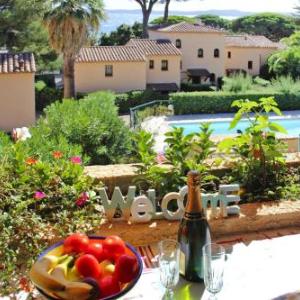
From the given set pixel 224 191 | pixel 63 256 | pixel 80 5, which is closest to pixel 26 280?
pixel 63 256

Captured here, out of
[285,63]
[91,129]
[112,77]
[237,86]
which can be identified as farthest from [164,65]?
[91,129]

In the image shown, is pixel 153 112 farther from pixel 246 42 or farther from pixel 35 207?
pixel 35 207

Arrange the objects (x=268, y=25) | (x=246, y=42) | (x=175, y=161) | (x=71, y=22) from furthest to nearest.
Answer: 1. (x=268, y=25)
2. (x=246, y=42)
3. (x=71, y=22)
4. (x=175, y=161)

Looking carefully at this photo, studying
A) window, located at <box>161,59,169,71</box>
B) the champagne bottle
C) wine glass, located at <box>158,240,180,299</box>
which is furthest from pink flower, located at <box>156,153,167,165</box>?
window, located at <box>161,59,169,71</box>

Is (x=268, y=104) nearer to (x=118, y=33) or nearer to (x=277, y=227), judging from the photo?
(x=277, y=227)

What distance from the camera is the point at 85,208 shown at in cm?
287

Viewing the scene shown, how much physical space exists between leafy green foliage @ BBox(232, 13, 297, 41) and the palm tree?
3663cm

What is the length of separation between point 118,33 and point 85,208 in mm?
40147

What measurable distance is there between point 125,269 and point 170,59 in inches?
1249

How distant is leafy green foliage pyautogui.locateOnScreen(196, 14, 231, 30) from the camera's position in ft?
205

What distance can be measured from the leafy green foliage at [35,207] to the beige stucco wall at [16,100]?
663 inches

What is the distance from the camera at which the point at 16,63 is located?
1955cm

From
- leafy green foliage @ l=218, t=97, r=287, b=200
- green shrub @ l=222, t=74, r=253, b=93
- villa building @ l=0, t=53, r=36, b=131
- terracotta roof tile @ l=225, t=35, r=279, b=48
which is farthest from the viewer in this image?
terracotta roof tile @ l=225, t=35, r=279, b=48

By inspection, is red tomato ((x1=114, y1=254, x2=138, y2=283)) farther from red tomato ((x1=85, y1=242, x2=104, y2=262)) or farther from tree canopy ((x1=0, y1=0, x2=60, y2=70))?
tree canopy ((x1=0, y1=0, x2=60, y2=70))
